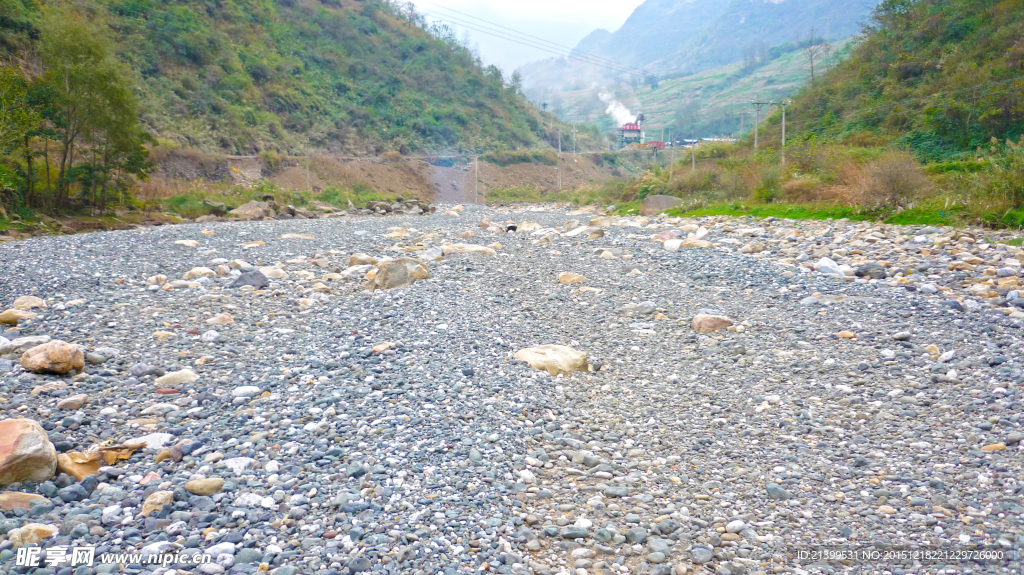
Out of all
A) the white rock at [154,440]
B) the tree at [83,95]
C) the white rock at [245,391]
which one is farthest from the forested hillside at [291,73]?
the white rock at [154,440]

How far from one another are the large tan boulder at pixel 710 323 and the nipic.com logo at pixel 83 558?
4.87 metres

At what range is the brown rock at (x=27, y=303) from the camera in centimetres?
574

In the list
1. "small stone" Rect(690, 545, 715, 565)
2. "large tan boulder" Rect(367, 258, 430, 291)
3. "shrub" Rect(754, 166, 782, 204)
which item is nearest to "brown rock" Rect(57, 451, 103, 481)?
"small stone" Rect(690, 545, 715, 565)

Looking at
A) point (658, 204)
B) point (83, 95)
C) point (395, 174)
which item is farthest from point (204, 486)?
point (395, 174)

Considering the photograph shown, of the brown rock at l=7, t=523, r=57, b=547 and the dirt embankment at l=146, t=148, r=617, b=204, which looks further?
the dirt embankment at l=146, t=148, r=617, b=204

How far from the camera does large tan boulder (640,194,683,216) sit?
68.1 ft

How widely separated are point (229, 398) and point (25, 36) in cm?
2772

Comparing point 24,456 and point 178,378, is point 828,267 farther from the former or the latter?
point 24,456

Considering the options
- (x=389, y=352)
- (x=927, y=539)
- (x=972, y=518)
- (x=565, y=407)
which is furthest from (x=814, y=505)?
(x=389, y=352)

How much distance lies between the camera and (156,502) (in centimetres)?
263

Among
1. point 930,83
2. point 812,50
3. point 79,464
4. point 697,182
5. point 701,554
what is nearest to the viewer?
point 701,554

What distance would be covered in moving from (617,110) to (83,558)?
5465 inches

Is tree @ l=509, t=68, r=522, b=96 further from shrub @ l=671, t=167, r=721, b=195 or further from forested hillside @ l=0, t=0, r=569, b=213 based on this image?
shrub @ l=671, t=167, r=721, b=195

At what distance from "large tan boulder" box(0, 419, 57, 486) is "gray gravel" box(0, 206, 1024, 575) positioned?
6 cm
